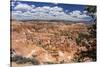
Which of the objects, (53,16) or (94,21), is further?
(94,21)

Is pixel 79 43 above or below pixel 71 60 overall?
→ above

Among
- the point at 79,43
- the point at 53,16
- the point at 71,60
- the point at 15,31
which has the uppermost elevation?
the point at 53,16
